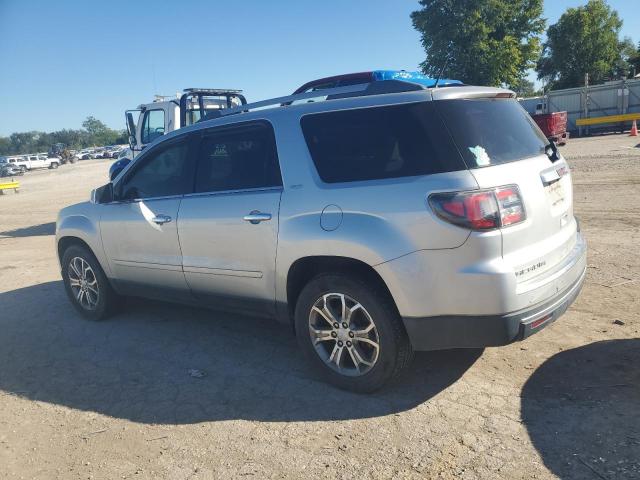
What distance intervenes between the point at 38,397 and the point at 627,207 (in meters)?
8.84

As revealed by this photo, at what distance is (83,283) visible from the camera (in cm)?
545

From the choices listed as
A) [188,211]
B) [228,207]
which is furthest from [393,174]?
[188,211]

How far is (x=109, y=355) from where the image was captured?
4586mm

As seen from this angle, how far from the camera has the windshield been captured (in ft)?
10.2

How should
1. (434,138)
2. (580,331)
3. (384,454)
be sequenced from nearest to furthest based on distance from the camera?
(384,454) → (434,138) → (580,331)

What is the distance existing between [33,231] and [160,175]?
977cm

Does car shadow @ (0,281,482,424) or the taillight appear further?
car shadow @ (0,281,482,424)

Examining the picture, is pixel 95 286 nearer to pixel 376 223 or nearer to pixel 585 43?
pixel 376 223

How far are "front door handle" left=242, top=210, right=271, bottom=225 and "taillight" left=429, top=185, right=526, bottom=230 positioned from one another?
4.10 ft

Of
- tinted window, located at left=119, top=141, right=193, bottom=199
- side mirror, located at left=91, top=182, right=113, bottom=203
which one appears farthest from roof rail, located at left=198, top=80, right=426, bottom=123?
side mirror, located at left=91, top=182, right=113, bottom=203

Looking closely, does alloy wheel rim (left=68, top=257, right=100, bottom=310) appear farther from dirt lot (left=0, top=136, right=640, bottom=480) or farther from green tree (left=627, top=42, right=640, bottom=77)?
green tree (left=627, top=42, right=640, bottom=77)

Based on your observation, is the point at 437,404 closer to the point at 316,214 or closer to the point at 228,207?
the point at 316,214

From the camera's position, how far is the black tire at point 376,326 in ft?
10.8

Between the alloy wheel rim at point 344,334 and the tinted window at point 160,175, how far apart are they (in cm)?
165
